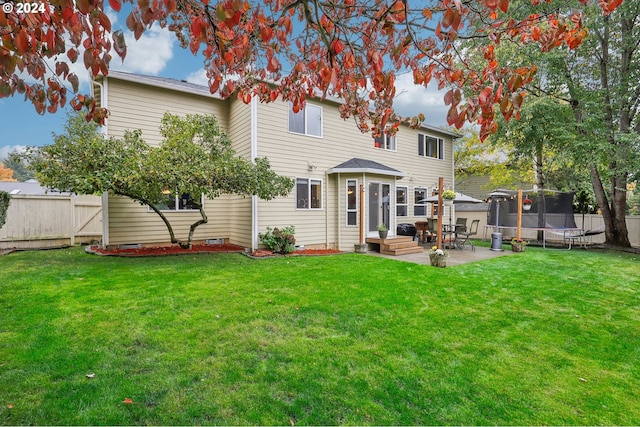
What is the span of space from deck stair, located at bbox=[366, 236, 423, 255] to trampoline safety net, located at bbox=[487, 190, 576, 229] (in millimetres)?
5091

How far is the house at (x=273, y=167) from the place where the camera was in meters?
9.00

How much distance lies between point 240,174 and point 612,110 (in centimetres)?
1317

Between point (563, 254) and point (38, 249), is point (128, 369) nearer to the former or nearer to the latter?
point (38, 249)

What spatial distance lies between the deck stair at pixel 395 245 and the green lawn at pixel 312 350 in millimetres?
3421

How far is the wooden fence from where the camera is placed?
9.05 m

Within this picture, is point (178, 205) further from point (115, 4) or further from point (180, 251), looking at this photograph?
point (115, 4)

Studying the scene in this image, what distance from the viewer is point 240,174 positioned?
799 cm

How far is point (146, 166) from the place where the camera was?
7.09 meters

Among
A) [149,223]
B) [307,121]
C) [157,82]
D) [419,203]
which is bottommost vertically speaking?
[149,223]

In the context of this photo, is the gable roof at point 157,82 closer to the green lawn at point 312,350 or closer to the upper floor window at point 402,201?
the green lawn at point 312,350

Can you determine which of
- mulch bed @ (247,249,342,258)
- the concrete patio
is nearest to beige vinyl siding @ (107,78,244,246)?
mulch bed @ (247,249,342,258)

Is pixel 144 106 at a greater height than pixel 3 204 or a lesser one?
greater

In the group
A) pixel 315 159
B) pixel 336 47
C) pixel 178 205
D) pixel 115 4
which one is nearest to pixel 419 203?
pixel 315 159

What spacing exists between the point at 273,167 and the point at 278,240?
2.39 m
